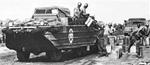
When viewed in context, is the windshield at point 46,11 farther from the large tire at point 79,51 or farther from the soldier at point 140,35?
the soldier at point 140,35

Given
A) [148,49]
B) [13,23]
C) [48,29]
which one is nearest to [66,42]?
Answer: [48,29]

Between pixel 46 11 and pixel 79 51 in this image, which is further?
pixel 79 51

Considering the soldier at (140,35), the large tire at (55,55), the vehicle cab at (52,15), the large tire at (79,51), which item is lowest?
the large tire at (79,51)

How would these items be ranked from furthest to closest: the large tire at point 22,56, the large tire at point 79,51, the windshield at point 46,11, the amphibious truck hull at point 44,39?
the large tire at point 79,51, the windshield at point 46,11, the large tire at point 22,56, the amphibious truck hull at point 44,39

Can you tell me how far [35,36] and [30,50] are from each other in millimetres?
843

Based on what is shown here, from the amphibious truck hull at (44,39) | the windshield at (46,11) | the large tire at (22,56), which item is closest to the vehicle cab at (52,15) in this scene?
the windshield at (46,11)

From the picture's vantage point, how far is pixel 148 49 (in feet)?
42.4

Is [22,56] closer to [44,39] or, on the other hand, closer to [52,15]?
[44,39]

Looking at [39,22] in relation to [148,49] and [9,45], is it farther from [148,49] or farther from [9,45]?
[148,49]

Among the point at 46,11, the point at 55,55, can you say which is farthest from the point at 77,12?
the point at 55,55

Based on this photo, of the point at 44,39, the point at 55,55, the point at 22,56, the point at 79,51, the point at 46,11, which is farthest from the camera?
the point at 79,51

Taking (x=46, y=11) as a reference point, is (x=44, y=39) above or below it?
below

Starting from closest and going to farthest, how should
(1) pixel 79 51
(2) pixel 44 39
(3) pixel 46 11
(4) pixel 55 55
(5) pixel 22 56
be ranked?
(2) pixel 44 39 < (4) pixel 55 55 < (5) pixel 22 56 < (3) pixel 46 11 < (1) pixel 79 51

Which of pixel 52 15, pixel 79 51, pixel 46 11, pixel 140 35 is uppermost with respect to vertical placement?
pixel 46 11
